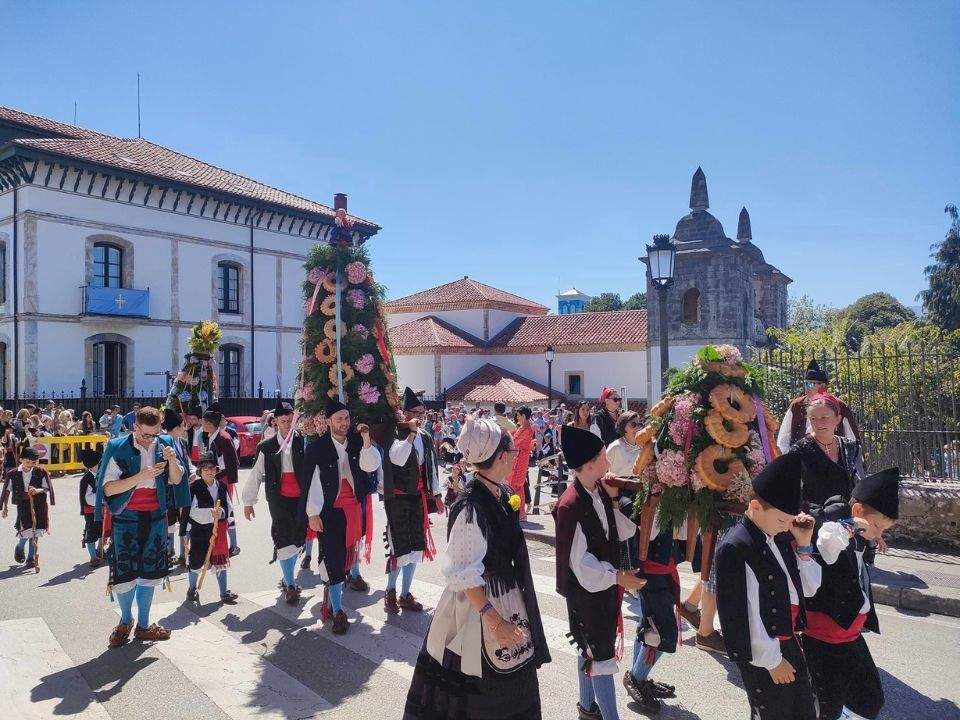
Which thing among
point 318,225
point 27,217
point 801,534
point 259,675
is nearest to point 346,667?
point 259,675

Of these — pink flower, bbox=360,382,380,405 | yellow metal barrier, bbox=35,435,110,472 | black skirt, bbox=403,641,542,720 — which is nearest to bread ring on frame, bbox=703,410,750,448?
black skirt, bbox=403,641,542,720

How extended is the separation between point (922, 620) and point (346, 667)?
5.19 meters

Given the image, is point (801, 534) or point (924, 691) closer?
point (801, 534)

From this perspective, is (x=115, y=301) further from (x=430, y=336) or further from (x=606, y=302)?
(x=606, y=302)

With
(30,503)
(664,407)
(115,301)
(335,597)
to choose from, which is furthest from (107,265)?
(664,407)

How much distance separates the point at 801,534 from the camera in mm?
3412

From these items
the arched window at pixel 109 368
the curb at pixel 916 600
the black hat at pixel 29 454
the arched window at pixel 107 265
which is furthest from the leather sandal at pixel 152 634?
the arched window at pixel 107 265

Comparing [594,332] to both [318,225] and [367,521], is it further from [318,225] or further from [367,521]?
[367,521]

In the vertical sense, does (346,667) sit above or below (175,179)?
below

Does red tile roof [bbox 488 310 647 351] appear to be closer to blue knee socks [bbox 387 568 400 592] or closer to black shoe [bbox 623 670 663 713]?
blue knee socks [bbox 387 568 400 592]

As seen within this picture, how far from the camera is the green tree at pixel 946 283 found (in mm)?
41531

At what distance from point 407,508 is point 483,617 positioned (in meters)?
3.62

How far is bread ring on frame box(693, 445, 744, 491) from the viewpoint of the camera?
508 centimetres

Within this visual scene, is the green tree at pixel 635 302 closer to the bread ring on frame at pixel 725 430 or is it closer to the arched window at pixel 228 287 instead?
the arched window at pixel 228 287
